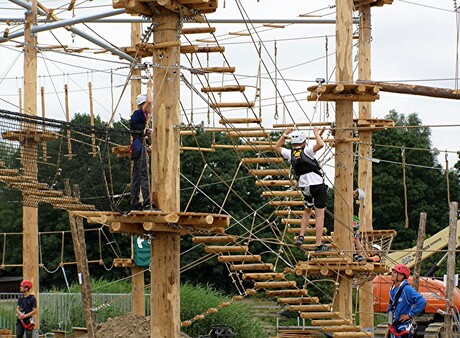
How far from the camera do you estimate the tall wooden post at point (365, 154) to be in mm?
22000

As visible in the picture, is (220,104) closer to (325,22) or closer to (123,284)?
(325,22)

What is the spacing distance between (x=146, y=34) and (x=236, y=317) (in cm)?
1834

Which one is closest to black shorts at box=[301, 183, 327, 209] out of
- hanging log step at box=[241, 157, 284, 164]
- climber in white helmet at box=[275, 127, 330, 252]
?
climber in white helmet at box=[275, 127, 330, 252]

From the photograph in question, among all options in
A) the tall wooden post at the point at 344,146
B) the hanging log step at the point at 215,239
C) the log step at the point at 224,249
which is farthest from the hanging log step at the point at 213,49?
the log step at the point at 224,249

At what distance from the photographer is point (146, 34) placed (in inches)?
555

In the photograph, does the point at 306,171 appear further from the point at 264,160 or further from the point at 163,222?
the point at 163,222

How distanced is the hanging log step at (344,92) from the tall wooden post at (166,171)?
4.27 meters

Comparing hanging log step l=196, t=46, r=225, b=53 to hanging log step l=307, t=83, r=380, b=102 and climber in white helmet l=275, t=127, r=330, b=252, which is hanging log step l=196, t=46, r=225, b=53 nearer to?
climber in white helmet l=275, t=127, r=330, b=252

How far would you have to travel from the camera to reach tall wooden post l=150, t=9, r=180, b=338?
1374 cm

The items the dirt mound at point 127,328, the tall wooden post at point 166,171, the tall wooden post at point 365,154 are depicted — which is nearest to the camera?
the tall wooden post at point 166,171

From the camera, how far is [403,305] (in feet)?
46.4

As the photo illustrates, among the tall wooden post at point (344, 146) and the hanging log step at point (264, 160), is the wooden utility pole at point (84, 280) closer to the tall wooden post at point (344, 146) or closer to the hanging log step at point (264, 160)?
the hanging log step at point (264, 160)

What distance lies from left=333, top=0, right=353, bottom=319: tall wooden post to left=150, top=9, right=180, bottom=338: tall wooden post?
16.4 feet

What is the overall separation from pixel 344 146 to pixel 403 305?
16.3 feet
